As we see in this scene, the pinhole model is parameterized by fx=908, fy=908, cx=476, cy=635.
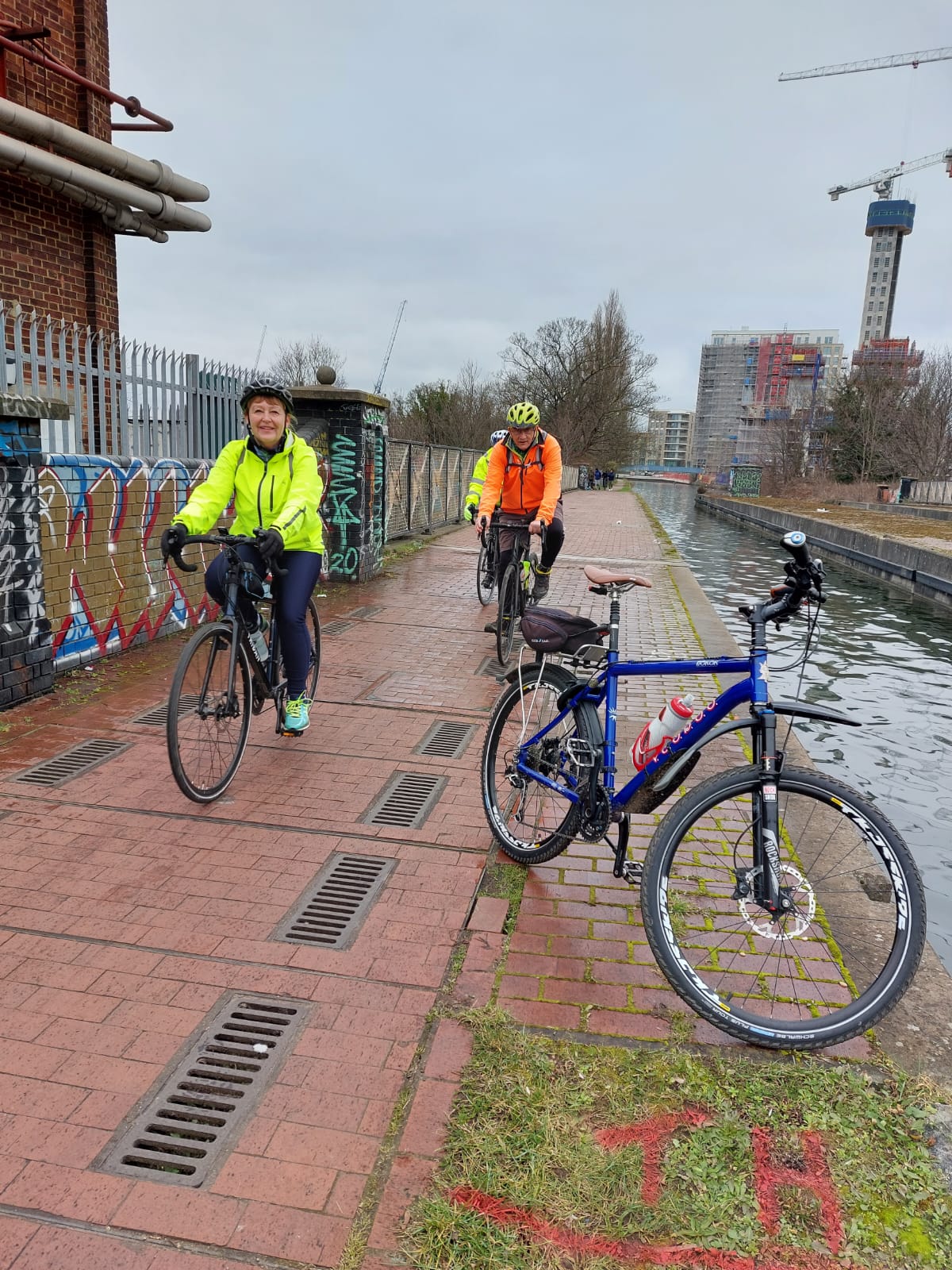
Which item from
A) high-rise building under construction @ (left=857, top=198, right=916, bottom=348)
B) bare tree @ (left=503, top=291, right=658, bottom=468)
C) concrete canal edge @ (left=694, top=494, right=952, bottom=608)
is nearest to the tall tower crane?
high-rise building under construction @ (left=857, top=198, right=916, bottom=348)

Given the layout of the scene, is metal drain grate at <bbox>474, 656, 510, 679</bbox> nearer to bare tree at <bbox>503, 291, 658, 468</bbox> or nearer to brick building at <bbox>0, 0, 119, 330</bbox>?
brick building at <bbox>0, 0, 119, 330</bbox>

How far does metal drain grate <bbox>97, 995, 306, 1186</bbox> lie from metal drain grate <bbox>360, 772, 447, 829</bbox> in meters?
1.46

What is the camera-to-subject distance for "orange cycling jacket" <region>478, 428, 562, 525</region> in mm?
7504

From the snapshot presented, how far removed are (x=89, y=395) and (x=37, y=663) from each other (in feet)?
6.76

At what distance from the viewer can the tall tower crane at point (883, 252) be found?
164m

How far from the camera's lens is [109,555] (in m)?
6.58

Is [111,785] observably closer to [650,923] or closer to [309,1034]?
[309,1034]

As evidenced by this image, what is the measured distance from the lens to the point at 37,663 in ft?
18.5

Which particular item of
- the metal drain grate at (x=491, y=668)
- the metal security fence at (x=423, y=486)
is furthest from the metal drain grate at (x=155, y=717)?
the metal security fence at (x=423, y=486)

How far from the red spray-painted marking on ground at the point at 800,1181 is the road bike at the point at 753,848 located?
366 millimetres

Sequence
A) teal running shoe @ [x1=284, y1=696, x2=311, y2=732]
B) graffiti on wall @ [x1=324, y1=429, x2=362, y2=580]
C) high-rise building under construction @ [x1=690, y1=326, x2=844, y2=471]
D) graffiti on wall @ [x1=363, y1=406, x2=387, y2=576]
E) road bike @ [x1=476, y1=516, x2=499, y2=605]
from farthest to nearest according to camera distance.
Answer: high-rise building under construction @ [x1=690, y1=326, x2=844, y2=471]
graffiti on wall @ [x1=363, y1=406, x2=387, y2=576]
graffiti on wall @ [x1=324, y1=429, x2=362, y2=580]
road bike @ [x1=476, y1=516, x2=499, y2=605]
teal running shoe @ [x1=284, y1=696, x2=311, y2=732]

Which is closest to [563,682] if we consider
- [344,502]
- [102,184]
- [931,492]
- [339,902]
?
[339,902]

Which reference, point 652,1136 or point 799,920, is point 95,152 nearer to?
point 799,920

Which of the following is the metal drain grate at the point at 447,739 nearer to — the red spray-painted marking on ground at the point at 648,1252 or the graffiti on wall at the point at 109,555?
the graffiti on wall at the point at 109,555
